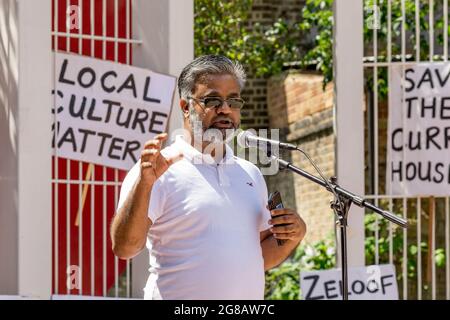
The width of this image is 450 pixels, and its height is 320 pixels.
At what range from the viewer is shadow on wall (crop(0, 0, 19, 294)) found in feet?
19.3

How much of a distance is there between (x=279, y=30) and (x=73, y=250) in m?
5.37

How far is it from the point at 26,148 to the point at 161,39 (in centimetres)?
101

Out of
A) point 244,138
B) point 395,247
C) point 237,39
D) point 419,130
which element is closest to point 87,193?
point 419,130

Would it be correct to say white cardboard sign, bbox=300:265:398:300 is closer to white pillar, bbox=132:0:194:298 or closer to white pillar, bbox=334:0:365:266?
white pillar, bbox=334:0:365:266

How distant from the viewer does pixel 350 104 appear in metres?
6.76

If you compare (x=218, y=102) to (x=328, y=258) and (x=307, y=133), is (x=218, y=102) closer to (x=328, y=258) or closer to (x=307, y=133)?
(x=328, y=258)

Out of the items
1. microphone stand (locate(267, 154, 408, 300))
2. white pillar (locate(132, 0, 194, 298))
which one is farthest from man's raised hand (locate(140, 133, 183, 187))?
white pillar (locate(132, 0, 194, 298))

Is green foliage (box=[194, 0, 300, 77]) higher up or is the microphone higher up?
green foliage (box=[194, 0, 300, 77])

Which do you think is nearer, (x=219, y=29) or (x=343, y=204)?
(x=343, y=204)

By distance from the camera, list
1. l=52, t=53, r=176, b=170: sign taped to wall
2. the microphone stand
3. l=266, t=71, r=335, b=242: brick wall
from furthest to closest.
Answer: l=266, t=71, r=335, b=242: brick wall
l=52, t=53, r=176, b=170: sign taped to wall
the microphone stand

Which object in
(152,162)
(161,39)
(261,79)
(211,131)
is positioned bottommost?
(152,162)

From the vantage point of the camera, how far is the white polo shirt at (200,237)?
395 cm
